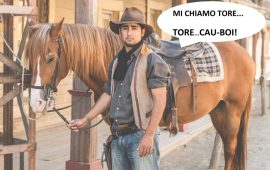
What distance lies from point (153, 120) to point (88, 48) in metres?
1.05

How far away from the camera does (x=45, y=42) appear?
11.2ft

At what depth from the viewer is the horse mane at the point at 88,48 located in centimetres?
367

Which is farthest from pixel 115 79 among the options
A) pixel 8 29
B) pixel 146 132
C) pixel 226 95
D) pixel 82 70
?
pixel 226 95

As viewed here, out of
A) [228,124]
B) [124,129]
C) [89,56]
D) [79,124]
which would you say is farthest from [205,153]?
[124,129]

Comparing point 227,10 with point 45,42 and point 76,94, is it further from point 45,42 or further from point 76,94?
point 45,42

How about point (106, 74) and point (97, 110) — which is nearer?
point (97, 110)

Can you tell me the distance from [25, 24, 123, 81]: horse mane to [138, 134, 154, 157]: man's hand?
0.99 meters

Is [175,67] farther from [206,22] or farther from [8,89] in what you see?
[8,89]

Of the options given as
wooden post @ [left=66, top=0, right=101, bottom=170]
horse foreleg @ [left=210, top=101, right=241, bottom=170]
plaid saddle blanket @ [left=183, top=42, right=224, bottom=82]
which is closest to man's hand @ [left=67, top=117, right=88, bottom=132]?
wooden post @ [left=66, top=0, right=101, bottom=170]

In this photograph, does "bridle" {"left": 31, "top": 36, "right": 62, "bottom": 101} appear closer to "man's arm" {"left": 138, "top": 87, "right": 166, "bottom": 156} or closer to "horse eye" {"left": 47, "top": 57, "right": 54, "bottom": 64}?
"horse eye" {"left": 47, "top": 57, "right": 54, "bottom": 64}

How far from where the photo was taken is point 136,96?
3027 mm

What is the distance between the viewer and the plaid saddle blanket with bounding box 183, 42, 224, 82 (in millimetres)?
4456

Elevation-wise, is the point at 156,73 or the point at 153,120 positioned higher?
the point at 156,73

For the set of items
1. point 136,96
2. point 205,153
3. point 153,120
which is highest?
point 136,96
